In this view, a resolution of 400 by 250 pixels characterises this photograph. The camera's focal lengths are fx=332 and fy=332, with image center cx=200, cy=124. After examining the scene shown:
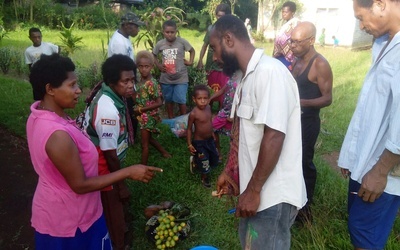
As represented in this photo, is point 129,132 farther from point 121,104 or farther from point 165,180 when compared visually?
point 165,180

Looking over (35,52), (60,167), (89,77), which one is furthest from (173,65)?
(60,167)

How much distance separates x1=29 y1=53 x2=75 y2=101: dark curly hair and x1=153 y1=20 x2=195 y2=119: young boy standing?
3.76 metres

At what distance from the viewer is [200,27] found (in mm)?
25328

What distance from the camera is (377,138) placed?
1890 mm

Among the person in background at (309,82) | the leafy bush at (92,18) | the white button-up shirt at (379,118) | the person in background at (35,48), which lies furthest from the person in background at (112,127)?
the leafy bush at (92,18)

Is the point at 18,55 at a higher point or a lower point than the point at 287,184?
lower

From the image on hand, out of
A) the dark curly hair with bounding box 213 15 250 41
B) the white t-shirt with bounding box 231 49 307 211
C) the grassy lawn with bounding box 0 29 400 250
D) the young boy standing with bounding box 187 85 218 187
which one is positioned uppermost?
the dark curly hair with bounding box 213 15 250 41

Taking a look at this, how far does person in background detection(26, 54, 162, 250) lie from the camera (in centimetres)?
188

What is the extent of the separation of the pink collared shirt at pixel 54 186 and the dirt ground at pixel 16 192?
58.2 inches

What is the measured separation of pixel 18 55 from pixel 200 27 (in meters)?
17.0

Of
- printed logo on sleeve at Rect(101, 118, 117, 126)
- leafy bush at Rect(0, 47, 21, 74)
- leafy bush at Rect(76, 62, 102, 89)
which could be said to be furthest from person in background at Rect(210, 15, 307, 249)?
leafy bush at Rect(0, 47, 21, 74)

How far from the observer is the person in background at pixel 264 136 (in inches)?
68.4

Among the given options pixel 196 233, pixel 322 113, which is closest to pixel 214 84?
pixel 322 113

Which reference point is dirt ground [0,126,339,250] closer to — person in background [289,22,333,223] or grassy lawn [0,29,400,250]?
grassy lawn [0,29,400,250]
